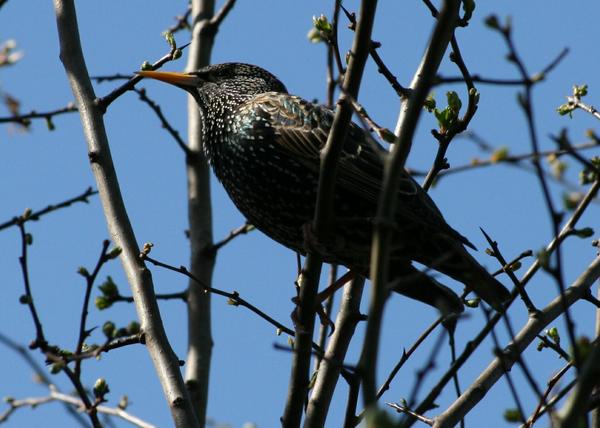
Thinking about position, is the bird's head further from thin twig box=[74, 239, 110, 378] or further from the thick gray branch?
thin twig box=[74, 239, 110, 378]

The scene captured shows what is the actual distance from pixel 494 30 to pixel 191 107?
389 centimetres

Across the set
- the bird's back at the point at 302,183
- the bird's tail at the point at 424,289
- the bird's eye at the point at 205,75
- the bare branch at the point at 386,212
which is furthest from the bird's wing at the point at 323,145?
the bare branch at the point at 386,212

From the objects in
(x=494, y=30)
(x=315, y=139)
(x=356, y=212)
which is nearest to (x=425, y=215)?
(x=356, y=212)

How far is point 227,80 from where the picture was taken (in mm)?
6027

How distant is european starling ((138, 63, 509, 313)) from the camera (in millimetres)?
4746

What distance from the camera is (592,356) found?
2322 millimetres

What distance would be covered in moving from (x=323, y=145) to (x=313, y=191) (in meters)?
0.25

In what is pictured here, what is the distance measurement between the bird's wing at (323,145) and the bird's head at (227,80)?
517mm

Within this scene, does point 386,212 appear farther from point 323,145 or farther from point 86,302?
point 323,145

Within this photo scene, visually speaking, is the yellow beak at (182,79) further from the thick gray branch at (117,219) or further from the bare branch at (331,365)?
the bare branch at (331,365)

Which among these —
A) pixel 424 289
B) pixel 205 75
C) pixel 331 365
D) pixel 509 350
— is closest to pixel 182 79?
pixel 205 75

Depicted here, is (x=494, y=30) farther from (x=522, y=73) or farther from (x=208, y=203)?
(x=208, y=203)

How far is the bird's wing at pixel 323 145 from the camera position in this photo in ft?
15.6

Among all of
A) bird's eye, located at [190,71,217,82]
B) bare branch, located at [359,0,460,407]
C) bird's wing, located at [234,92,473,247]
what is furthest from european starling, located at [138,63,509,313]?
bare branch, located at [359,0,460,407]
